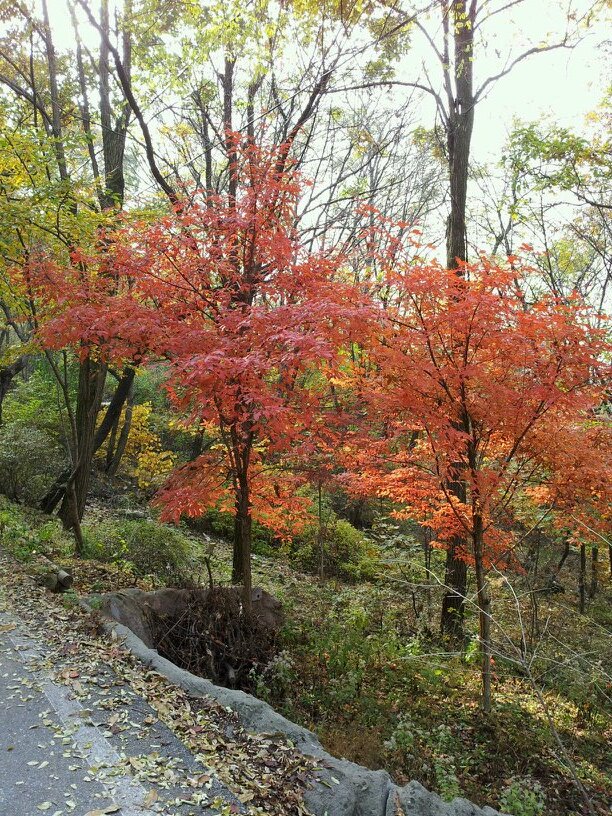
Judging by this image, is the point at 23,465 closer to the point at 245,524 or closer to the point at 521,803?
the point at 245,524

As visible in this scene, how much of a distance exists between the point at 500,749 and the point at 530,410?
294 centimetres

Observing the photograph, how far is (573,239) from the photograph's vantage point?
14273mm

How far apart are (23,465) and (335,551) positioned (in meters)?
6.11

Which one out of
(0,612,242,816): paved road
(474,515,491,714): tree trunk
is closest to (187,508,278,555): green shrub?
(474,515,491,714): tree trunk

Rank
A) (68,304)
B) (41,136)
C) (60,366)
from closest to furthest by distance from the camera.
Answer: (68,304) < (41,136) < (60,366)

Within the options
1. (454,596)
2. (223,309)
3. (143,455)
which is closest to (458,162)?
(223,309)

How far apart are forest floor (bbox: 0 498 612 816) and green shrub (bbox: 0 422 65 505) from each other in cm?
352

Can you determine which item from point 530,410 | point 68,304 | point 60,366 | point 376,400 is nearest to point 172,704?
point 376,400

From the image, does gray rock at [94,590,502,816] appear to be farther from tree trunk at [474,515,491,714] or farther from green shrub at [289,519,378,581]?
green shrub at [289,519,378,581]

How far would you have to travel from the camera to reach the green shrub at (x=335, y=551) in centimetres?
1047

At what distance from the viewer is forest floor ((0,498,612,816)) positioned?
317 cm

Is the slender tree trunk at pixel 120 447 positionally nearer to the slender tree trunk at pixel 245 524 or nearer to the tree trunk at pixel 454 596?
the slender tree trunk at pixel 245 524

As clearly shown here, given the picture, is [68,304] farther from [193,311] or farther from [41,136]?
[41,136]

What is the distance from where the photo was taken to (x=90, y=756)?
9.26 ft
